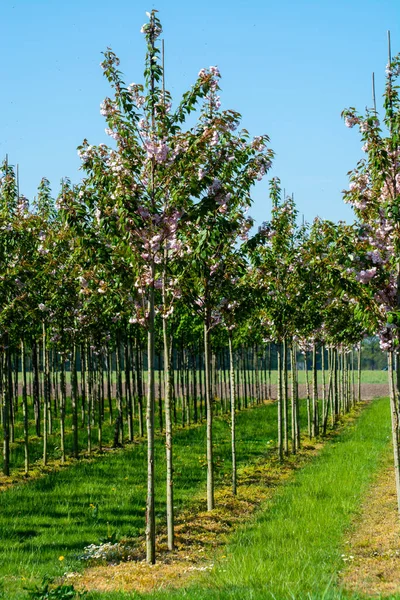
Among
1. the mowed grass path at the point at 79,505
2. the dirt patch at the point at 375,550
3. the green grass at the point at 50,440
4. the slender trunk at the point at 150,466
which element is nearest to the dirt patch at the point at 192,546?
the slender trunk at the point at 150,466

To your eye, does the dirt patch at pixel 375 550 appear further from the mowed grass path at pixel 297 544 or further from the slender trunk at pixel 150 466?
the slender trunk at pixel 150 466

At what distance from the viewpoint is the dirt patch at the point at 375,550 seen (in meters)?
8.87

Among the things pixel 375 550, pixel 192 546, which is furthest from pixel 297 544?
pixel 192 546

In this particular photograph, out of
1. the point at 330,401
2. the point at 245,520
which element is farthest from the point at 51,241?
the point at 330,401

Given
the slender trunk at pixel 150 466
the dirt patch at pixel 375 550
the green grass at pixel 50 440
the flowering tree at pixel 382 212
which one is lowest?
the green grass at pixel 50 440

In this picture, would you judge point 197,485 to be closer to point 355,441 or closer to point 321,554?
point 321,554

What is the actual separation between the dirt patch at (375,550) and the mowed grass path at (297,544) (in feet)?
0.71

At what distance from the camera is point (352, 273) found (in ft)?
38.2

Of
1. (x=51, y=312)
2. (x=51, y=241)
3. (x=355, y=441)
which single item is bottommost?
(x=355, y=441)

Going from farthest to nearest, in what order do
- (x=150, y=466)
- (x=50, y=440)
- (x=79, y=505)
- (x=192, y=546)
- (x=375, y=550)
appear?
1. (x=50, y=440)
2. (x=79, y=505)
3. (x=192, y=546)
4. (x=150, y=466)
5. (x=375, y=550)

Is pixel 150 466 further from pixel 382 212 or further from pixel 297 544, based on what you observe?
pixel 382 212

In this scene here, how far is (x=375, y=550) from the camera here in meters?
10.7

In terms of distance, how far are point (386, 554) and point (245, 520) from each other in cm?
348

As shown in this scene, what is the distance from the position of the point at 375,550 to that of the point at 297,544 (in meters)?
1.28
